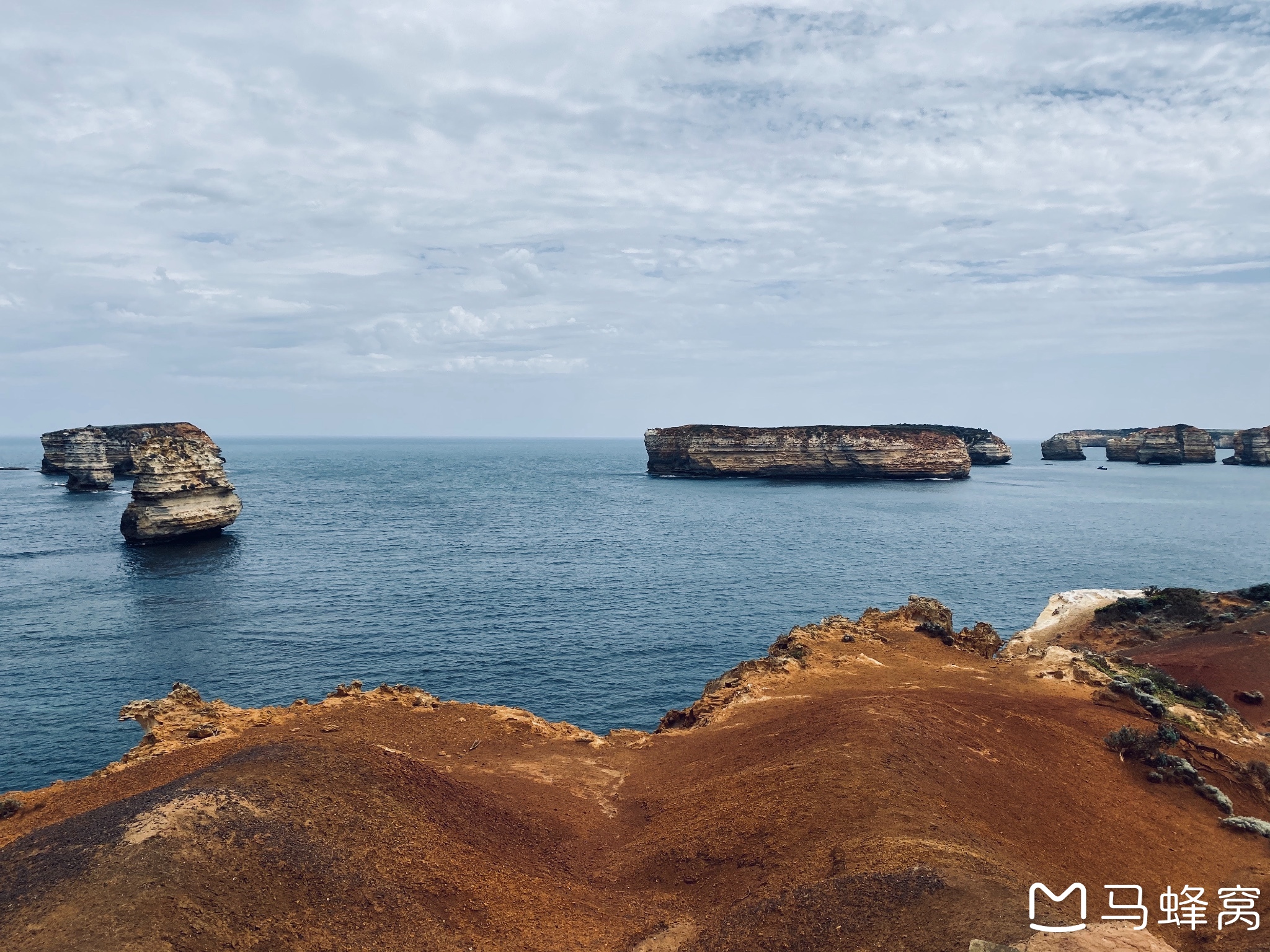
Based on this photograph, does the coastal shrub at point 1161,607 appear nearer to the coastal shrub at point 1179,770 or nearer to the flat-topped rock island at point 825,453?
the coastal shrub at point 1179,770

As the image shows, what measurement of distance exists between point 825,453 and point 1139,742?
131 metres

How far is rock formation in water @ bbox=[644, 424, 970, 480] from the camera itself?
147125 mm

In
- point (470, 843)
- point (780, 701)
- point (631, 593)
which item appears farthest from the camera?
point (631, 593)

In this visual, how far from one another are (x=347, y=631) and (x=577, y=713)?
18823mm

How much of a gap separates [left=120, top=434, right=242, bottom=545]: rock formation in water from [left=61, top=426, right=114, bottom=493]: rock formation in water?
62735mm

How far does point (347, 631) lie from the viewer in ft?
149

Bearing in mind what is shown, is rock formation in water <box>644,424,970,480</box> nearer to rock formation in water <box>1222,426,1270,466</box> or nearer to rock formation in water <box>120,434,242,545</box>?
rock formation in water <box>1222,426,1270,466</box>

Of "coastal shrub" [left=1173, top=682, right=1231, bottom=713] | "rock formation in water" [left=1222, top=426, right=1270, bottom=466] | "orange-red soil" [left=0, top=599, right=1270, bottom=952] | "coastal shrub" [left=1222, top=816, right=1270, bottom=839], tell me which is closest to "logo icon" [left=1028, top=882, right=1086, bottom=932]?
"orange-red soil" [left=0, top=599, right=1270, bottom=952]

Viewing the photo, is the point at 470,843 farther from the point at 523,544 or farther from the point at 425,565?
the point at 523,544

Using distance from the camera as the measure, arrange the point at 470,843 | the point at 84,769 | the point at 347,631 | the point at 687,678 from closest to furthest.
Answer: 1. the point at 470,843
2. the point at 84,769
3. the point at 687,678
4. the point at 347,631

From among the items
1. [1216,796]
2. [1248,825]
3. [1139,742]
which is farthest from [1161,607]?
[1248,825]

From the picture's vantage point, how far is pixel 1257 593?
1592 inches

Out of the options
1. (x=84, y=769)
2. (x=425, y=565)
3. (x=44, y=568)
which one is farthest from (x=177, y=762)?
(x=44, y=568)

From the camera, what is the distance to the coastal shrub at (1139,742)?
1945cm
